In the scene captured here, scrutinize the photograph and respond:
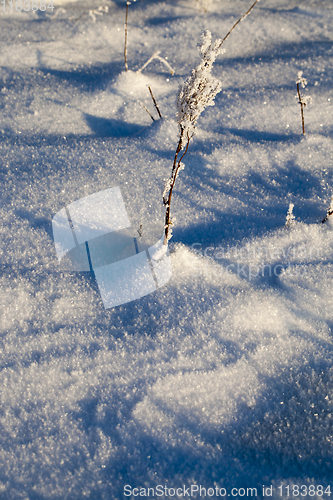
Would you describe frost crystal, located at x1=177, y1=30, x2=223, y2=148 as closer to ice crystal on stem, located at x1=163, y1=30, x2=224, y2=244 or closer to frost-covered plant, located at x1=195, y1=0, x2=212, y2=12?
ice crystal on stem, located at x1=163, y1=30, x2=224, y2=244

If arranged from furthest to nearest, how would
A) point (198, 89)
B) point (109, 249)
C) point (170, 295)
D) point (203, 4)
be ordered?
point (203, 4)
point (109, 249)
point (170, 295)
point (198, 89)

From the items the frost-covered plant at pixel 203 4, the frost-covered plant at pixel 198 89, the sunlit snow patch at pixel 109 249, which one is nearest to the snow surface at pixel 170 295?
the sunlit snow patch at pixel 109 249

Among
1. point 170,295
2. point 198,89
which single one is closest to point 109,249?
point 170,295

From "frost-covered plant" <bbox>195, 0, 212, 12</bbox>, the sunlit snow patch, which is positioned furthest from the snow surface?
"frost-covered plant" <bbox>195, 0, 212, 12</bbox>

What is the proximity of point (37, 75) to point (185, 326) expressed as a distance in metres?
2.04

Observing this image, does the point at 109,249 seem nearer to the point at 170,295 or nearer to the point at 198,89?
the point at 170,295

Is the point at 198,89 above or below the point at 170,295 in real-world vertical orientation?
above

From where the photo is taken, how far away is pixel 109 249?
57.9 inches

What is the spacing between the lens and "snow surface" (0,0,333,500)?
1062mm

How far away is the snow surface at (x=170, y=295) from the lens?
106 cm

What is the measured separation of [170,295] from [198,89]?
0.81m

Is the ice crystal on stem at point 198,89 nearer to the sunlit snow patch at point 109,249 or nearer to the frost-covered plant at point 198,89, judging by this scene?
the frost-covered plant at point 198,89

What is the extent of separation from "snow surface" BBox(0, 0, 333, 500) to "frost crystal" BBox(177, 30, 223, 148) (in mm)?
595

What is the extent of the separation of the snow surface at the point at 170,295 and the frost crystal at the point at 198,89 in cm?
59
